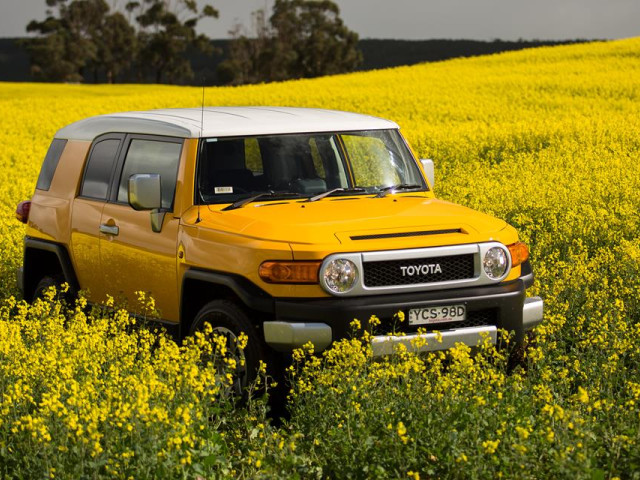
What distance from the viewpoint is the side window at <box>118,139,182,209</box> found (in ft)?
25.6

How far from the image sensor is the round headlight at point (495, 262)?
6934 millimetres

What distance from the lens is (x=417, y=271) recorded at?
672 cm

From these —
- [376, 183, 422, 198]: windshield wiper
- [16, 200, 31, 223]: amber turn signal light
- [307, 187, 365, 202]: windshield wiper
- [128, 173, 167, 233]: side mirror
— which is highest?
[128, 173, 167, 233]: side mirror

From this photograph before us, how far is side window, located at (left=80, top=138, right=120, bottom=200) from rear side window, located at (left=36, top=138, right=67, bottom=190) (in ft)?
2.04

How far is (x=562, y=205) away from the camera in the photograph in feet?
43.9

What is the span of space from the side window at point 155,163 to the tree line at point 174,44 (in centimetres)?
9569

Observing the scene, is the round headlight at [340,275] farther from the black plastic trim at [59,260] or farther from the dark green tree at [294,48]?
the dark green tree at [294,48]

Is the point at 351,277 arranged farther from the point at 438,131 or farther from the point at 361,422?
the point at 438,131

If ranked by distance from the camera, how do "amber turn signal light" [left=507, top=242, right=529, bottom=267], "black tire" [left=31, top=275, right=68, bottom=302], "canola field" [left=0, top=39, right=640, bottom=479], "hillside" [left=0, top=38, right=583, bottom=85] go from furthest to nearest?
"hillside" [left=0, top=38, right=583, bottom=85] < "black tire" [left=31, top=275, right=68, bottom=302] < "amber turn signal light" [left=507, top=242, right=529, bottom=267] < "canola field" [left=0, top=39, right=640, bottom=479]

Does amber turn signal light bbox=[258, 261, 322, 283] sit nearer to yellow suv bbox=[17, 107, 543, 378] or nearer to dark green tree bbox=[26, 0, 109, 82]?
yellow suv bbox=[17, 107, 543, 378]

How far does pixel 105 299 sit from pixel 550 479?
4.22 metres

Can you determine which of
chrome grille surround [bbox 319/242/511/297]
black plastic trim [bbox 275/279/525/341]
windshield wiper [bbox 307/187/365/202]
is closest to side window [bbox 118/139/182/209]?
windshield wiper [bbox 307/187/365/202]

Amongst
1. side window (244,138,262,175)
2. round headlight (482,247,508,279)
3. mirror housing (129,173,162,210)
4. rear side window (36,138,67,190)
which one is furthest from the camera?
rear side window (36,138,67,190)

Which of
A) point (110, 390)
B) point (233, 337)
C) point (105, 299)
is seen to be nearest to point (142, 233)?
point (105, 299)
